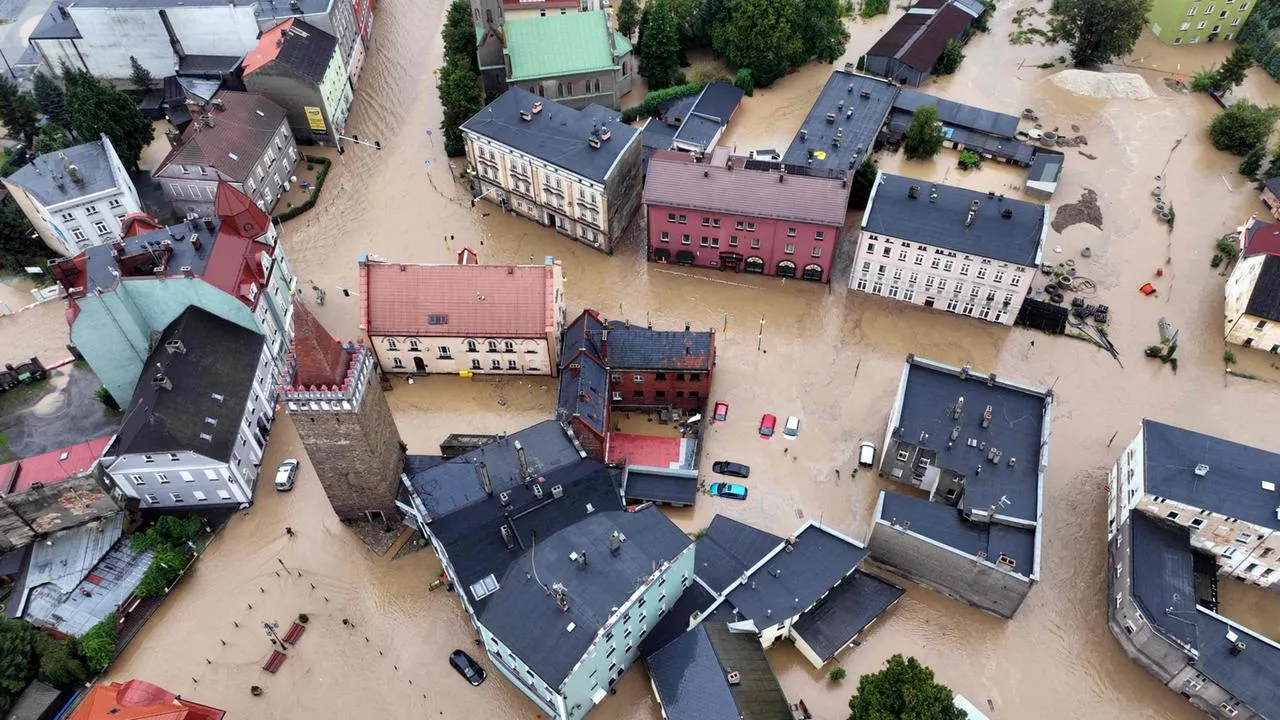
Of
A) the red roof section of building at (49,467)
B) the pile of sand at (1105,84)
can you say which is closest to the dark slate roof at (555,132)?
the red roof section of building at (49,467)

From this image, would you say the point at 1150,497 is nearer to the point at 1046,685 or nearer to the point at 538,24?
the point at 1046,685

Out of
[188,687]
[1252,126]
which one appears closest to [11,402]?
[188,687]

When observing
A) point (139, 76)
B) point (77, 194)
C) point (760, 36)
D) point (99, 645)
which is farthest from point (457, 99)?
point (99, 645)

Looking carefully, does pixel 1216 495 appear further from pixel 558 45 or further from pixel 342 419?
pixel 558 45

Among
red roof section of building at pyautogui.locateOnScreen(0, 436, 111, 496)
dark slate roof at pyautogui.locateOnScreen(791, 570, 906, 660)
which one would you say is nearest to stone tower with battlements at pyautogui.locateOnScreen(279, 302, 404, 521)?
red roof section of building at pyautogui.locateOnScreen(0, 436, 111, 496)

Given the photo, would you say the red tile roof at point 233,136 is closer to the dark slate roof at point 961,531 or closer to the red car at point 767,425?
the red car at point 767,425

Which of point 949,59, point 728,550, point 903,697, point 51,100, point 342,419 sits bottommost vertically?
point 728,550

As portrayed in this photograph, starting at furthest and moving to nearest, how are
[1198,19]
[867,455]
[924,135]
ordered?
[1198,19]
[924,135]
[867,455]

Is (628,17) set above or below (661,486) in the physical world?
above
